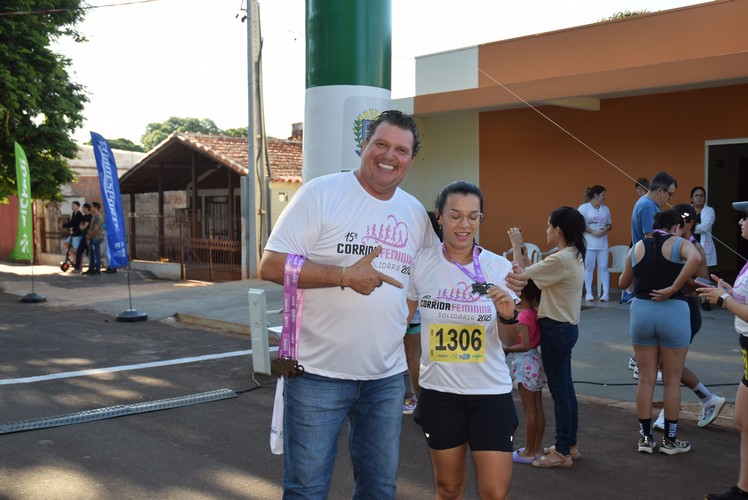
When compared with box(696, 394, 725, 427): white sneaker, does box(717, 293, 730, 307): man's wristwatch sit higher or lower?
higher

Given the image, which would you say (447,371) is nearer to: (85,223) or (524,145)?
(524,145)

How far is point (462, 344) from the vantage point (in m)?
3.75

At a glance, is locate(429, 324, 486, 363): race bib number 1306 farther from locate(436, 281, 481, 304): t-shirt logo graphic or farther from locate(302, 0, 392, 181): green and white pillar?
locate(302, 0, 392, 181): green and white pillar

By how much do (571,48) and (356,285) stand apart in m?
12.4

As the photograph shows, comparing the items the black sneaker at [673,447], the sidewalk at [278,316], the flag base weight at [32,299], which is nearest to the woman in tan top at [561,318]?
the black sneaker at [673,447]

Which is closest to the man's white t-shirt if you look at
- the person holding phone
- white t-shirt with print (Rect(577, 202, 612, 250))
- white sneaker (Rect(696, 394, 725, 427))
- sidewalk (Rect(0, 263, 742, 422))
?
the person holding phone

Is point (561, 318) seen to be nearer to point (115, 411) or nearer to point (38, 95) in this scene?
point (115, 411)

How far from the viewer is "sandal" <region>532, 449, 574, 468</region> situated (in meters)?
5.29

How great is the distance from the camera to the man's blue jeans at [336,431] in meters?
3.21

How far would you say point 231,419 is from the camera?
6520 mm

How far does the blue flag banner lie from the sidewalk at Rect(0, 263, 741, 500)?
2.27m

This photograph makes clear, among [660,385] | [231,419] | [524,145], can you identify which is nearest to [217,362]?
[231,419]

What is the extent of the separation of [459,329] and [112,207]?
10905 mm

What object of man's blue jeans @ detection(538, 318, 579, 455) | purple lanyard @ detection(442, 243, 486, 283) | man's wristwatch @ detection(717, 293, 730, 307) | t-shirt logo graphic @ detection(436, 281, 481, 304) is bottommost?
man's blue jeans @ detection(538, 318, 579, 455)
